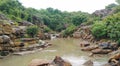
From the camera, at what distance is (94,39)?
52.5 meters

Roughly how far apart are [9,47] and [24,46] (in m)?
2.90

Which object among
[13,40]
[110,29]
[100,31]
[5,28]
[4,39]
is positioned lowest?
[13,40]

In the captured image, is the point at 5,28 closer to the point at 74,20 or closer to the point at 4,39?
the point at 4,39

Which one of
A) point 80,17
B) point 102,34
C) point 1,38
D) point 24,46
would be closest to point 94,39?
point 102,34

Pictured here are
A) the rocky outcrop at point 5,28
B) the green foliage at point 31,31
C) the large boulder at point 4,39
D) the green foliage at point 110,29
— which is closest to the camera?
the large boulder at point 4,39

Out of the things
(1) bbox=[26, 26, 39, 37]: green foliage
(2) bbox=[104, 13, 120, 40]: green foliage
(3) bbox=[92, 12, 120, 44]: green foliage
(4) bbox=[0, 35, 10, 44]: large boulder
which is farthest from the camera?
(1) bbox=[26, 26, 39, 37]: green foliage

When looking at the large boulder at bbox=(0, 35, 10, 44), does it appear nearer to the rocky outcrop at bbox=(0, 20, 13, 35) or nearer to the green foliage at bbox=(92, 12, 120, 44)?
the rocky outcrop at bbox=(0, 20, 13, 35)

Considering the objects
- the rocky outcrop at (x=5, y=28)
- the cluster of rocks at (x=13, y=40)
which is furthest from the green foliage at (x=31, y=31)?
the rocky outcrop at (x=5, y=28)

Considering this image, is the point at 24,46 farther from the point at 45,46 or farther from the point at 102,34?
the point at 102,34

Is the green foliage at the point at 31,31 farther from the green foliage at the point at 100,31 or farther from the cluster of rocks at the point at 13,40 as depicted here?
the green foliage at the point at 100,31

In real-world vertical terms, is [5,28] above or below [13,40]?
above

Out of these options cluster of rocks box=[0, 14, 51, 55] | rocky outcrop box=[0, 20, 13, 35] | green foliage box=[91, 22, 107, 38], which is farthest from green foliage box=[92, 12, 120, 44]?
rocky outcrop box=[0, 20, 13, 35]

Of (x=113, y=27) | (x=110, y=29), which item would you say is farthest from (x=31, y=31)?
(x=113, y=27)

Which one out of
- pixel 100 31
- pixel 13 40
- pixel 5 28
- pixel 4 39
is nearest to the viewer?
pixel 4 39
